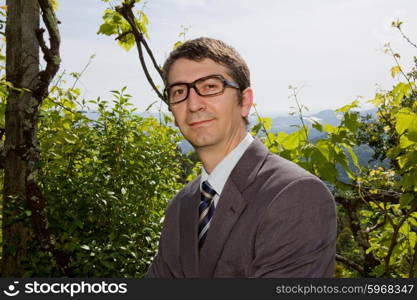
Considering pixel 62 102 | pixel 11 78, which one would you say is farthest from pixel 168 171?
pixel 11 78

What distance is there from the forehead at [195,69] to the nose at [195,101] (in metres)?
0.08

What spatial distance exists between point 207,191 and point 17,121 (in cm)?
333

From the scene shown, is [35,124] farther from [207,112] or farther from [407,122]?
[407,122]

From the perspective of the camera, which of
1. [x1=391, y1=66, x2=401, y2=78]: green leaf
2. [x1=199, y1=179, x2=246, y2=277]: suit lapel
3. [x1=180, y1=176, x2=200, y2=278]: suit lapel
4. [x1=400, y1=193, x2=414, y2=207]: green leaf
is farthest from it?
[x1=391, y1=66, x2=401, y2=78]: green leaf

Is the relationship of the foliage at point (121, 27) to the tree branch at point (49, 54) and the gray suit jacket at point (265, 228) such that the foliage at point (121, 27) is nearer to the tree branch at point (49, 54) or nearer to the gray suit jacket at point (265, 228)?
the tree branch at point (49, 54)

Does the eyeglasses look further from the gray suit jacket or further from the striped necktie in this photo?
the striped necktie

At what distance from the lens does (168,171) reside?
16.8ft

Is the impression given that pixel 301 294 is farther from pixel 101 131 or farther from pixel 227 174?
pixel 101 131

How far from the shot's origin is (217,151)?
8.11 ft

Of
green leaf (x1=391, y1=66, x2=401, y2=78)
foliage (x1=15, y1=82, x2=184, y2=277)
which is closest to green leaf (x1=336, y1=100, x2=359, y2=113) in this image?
green leaf (x1=391, y1=66, x2=401, y2=78)

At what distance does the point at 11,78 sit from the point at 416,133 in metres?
4.27

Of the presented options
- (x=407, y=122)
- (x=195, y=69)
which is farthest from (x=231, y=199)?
(x=407, y=122)

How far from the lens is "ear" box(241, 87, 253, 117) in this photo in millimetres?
2568

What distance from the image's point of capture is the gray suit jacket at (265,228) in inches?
77.1
